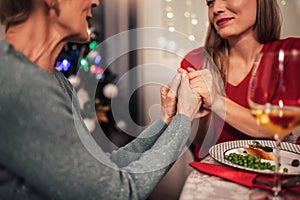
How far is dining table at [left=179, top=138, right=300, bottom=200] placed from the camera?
27.0 inches

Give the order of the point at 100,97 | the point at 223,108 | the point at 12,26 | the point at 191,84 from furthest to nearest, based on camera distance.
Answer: the point at 100,97, the point at 223,108, the point at 191,84, the point at 12,26

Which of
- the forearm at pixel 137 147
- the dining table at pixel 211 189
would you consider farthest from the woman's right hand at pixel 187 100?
the dining table at pixel 211 189

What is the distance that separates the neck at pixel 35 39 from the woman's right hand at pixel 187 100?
0.37 metres

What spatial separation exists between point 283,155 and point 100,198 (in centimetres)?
50

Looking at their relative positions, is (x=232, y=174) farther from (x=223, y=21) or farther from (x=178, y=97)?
(x=223, y=21)

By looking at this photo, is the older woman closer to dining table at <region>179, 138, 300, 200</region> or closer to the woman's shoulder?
dining table at <region>179, 138, 300, 200</region>

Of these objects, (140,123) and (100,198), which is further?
(140,123)

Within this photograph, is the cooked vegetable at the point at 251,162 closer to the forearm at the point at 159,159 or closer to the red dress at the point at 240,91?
the forearm at the point at 159,159

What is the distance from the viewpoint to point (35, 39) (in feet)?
2.77

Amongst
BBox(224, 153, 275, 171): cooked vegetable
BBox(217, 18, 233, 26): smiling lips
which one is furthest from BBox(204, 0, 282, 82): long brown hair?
BBox(224, 153, 275, 171): cooked vegetable

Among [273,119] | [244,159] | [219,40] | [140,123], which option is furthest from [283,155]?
[140,123]

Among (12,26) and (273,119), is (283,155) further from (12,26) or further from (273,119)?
(12,26)

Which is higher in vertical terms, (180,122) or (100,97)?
(180,122)

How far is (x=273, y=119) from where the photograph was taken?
0.69 metres
